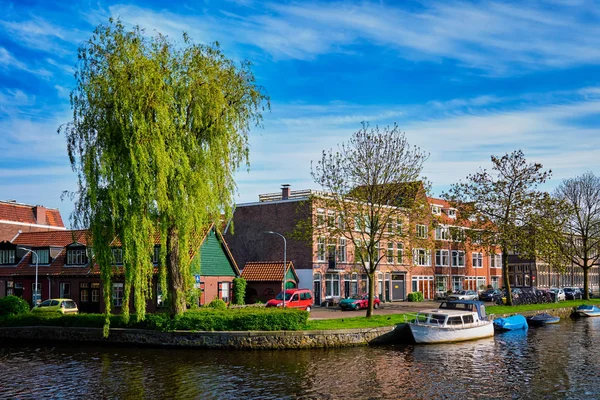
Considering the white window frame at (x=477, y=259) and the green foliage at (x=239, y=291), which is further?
the white window frame at (x=477, y=259)

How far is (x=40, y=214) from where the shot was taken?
75062mm

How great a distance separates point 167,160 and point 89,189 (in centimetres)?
462

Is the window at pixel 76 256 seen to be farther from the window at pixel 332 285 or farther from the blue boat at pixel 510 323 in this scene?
the blue boat at pixel 510 323

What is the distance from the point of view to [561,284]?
10769 centimetres

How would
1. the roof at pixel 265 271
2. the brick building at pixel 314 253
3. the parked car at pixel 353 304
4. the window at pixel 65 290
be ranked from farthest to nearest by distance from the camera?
the brick building at pixel 314 253 → the roof at pixel 265 271 → the parked car at pixel 353 304 → the window at pixel 65 290

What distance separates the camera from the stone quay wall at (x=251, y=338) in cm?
3384

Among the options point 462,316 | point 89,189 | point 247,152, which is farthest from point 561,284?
point 89,189

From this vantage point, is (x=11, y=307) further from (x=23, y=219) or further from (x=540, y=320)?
(x=540, y=320)

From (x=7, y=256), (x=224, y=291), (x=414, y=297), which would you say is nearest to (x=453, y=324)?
(x=224, y=291)

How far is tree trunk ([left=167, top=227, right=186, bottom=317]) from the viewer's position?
3412 cm

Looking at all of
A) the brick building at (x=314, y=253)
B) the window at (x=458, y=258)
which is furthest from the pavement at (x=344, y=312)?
the window at (x=458, y=258)

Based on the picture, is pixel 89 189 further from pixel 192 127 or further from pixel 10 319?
pixel 10 319

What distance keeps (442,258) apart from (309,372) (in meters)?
56.6

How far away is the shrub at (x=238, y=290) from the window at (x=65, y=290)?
14.6 m
